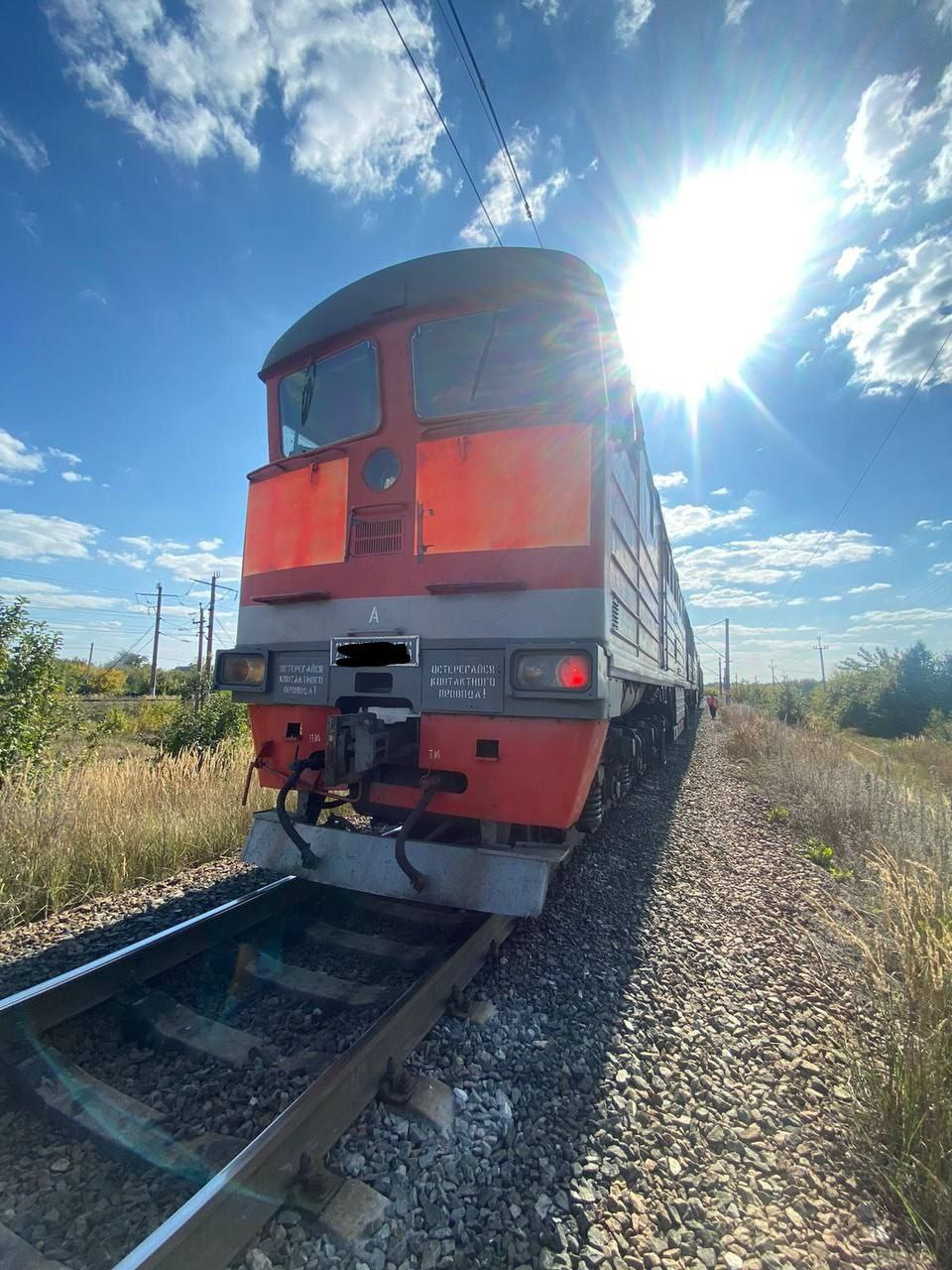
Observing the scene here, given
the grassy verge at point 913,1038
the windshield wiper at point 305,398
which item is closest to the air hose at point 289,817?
the windshield wiper at point 305,398

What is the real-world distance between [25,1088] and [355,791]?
188cm

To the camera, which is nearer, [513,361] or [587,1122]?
[587,1122]

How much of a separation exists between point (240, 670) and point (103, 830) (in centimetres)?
186

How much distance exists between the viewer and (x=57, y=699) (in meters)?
8.88

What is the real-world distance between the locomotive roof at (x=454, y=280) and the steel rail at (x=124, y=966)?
3653 millimetres

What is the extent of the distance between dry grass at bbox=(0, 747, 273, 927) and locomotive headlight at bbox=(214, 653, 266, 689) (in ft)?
5.48

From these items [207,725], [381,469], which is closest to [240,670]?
[381,469]

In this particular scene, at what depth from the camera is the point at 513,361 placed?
11.5 ft

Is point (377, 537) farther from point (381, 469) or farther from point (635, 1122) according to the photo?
point (635, 1122)

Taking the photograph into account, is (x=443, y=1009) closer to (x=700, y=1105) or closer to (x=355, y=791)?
(x=700, y=1105)

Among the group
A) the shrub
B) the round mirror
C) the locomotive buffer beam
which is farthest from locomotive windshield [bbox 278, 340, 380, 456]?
the shrub

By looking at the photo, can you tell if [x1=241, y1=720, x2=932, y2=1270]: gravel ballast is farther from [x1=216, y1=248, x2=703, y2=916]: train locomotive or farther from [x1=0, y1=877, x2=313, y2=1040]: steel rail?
[x1=0, y1=877, x2=313, y2=1040]: steel rail

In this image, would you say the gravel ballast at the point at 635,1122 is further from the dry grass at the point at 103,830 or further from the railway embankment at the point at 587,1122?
the dry grass at the point at 103,830

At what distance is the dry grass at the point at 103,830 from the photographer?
13.1ft
